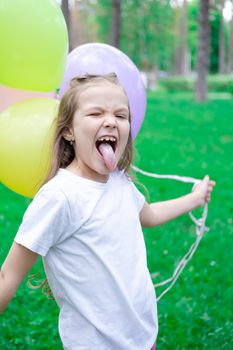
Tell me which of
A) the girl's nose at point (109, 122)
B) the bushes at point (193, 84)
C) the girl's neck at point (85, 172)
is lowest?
the bushes at point (193, 84)

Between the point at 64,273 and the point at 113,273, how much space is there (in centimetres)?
14

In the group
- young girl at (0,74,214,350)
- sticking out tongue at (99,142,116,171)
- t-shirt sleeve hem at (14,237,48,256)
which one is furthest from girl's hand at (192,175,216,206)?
t-shirt sleeve hem at (14,237,48,256)

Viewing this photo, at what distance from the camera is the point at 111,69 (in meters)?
2.33

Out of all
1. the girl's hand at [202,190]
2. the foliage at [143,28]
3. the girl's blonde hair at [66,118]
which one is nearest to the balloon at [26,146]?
the girl's blonde hair at [66,118]

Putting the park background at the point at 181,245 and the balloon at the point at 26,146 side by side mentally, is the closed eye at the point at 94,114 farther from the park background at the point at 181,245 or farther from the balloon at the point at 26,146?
the park background at the point at 181,245

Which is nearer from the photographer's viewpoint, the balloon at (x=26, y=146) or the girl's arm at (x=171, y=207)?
the balloon at (x=26, y=146)

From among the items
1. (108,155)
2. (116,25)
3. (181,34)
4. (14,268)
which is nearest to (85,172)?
(108,155)

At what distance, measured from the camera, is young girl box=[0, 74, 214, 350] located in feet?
5.10

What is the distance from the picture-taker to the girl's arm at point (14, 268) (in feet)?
5.08

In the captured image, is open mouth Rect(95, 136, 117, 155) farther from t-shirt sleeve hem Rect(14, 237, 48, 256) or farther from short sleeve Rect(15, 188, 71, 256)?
t-shirt sleeve hem Rect(14, 237, 48, 256)

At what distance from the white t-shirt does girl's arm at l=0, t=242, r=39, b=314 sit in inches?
1.3

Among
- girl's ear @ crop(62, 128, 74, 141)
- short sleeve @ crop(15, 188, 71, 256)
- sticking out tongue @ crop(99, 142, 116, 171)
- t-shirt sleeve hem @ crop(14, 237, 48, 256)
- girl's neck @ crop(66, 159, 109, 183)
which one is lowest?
t-shirt sleeve hem @ crop(14, 237, 48, 256)

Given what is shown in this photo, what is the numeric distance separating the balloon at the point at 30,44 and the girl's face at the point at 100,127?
0.46 meters

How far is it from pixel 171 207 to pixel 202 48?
15042 mm
